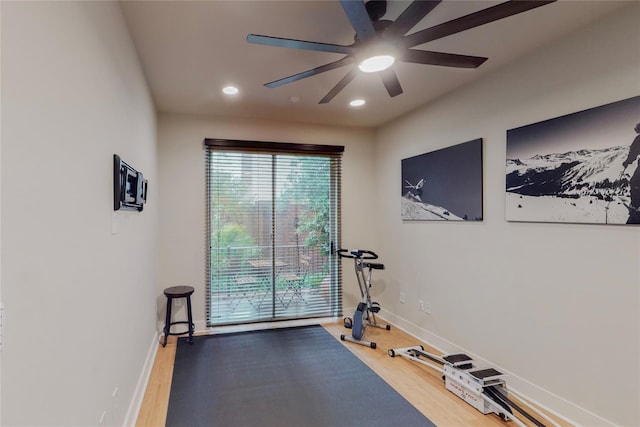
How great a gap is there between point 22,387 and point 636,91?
3028 millimetres

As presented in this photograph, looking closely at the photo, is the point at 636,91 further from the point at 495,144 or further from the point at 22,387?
the point at 22,387

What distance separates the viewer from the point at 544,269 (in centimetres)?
247

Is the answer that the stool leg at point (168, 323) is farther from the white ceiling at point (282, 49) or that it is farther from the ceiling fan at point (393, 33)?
the ceiling fan at point (393, 33)

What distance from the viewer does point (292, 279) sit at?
439cm

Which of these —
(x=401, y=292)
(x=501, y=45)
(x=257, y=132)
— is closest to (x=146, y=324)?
(x=257, y=132)

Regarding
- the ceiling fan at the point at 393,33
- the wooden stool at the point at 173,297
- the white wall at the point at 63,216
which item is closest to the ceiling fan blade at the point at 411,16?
the ceiling fan at the point at 393,33

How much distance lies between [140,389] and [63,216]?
1.90 meters

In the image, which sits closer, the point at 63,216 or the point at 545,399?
the point at 63,216

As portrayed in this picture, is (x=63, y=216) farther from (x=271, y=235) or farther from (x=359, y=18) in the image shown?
(x=271, y=235)

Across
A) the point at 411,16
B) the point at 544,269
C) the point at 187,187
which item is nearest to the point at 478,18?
the point at 411,16

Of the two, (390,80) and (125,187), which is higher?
(390,80)

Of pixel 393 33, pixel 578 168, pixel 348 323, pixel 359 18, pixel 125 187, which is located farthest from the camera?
pixel 348 323

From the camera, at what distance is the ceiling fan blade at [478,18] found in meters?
1.45

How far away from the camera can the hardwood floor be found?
2281 mm
